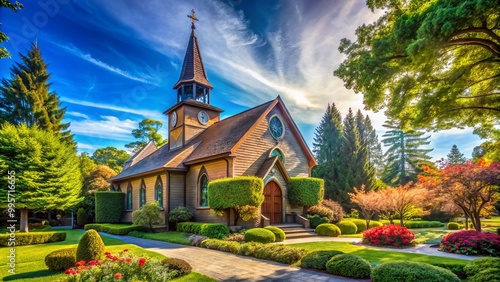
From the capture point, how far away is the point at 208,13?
543 inches

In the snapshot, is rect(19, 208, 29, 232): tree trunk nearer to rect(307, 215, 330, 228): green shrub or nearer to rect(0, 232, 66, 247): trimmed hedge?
rect(0, 232, 66, 247): trimmed hedge

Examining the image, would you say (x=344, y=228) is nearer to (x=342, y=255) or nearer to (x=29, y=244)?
(x=342, y=255)

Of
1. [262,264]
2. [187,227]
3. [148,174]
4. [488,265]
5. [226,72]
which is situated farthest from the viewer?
[148,174]

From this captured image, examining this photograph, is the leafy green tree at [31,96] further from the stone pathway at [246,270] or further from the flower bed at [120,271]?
the flower bed at [120,271]

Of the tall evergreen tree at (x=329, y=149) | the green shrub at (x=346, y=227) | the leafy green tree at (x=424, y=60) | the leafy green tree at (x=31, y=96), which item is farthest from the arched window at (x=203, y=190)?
the tall evergreen tree at (x=329, y=149)

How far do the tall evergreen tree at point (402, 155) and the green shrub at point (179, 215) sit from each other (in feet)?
133

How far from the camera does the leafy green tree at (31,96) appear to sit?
108ft

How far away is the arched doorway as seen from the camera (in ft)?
63.0

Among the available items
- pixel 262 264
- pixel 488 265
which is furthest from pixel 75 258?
pixel 488 265

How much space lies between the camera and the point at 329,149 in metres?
44.6

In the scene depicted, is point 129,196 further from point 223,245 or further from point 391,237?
point 391,237

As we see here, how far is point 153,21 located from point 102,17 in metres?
2.34

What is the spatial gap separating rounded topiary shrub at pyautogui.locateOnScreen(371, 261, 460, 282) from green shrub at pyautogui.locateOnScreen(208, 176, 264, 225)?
33.0 ft

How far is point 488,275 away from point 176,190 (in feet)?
61.7
